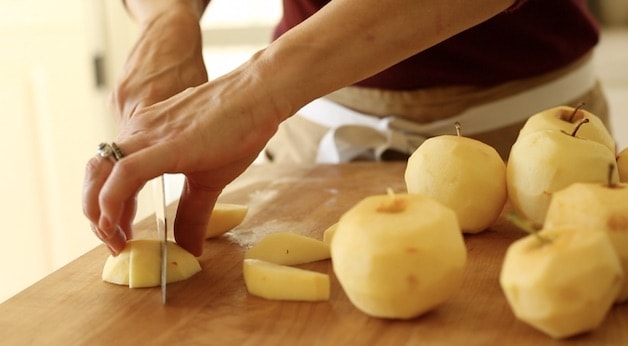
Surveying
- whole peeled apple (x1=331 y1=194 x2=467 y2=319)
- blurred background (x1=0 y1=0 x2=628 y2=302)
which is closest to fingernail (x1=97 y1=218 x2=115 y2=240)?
whole peeled apple (x1=331 y1=194 x2=467 y2=319)

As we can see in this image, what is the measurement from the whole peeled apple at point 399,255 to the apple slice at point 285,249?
0.17 meters

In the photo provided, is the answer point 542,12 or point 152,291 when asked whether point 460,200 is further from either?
point 542,12

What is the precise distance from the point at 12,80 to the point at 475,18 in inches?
80.3

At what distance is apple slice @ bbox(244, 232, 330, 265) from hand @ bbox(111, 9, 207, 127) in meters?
0.29

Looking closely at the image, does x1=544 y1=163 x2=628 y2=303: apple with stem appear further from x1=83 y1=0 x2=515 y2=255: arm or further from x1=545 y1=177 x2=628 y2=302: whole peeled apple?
x1=83 y1=0 x2=515 y2=255: arm

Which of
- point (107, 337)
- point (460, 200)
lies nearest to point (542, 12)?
point (460, 200)

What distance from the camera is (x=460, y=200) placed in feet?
2.98

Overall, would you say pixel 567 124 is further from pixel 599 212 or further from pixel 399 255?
pixel 399 255

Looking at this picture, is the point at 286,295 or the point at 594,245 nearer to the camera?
the point at 594,245

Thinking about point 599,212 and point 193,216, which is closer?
point 599,212

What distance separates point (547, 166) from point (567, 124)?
12 cm

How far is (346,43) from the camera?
2.95 feet

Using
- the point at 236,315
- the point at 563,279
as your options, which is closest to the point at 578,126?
the point at 563,279

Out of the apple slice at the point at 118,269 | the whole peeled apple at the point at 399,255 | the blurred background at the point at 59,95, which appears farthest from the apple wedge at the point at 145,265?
the blurred background at the point at 59,95
